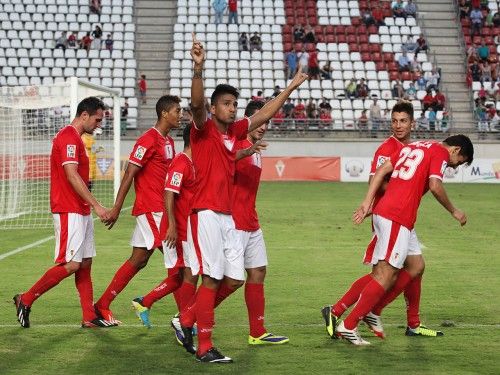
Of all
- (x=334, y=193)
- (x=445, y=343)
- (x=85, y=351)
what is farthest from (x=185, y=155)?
(x=334, y=193)

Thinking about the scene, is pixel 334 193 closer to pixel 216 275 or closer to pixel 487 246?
pixel 487 246

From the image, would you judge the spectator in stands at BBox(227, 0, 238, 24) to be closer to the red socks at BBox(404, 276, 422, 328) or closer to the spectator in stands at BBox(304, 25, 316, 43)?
the spectator in stands at BBox(304, 25, 316, 43)

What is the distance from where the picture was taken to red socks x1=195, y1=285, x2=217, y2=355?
7406 mm

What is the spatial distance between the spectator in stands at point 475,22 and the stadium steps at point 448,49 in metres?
0.62

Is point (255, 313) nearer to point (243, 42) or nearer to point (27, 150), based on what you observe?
point (27, 150)

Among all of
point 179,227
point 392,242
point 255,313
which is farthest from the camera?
point 179,227

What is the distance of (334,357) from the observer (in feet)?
24.9

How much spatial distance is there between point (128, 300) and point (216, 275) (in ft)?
10.7

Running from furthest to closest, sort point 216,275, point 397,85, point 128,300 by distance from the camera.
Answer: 1. point 397,85
2. point 128,300
3. point 216,275

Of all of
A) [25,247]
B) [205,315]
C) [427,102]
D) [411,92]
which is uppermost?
[411,92]

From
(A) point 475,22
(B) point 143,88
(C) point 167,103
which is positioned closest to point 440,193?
(C) point 167,103

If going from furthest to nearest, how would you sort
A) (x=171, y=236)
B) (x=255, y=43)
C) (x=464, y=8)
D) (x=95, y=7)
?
(x=464, y=8), (x=95, y=7), (x=255, y=43), (x=171, y=236)

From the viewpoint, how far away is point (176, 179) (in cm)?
801

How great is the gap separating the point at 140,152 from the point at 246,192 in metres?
1.30
